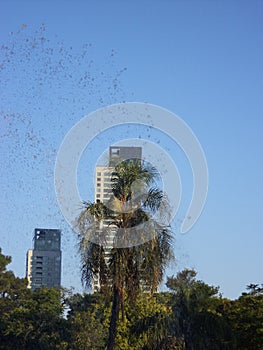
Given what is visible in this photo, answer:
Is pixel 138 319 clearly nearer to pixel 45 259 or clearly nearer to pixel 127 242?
pixel 127 242

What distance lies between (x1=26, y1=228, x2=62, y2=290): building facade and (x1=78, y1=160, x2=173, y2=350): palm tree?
126 metres

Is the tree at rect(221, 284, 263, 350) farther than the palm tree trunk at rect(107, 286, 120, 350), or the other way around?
the tree at rect(221, 284, 263, 350)

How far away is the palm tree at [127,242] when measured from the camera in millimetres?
22578

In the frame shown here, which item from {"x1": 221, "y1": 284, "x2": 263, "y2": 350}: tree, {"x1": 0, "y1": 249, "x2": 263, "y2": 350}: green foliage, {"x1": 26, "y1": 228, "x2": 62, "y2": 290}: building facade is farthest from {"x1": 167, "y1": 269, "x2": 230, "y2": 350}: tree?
{"x1": 26, "y1": 228, "x2": 62, "y2": 290}: building facade

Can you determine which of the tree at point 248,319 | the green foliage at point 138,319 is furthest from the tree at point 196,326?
the tree at point 248,319

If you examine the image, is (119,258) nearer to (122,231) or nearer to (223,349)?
(122,231)

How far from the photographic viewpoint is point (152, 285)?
76.0 feet

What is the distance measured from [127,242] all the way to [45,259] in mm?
141179

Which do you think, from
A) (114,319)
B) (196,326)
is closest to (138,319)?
(196,326)

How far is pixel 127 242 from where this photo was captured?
22562 mm

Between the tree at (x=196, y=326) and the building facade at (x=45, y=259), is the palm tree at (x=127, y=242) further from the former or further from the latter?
the building facade at (x=45, y=259)

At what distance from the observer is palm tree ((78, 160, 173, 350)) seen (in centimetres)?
2258

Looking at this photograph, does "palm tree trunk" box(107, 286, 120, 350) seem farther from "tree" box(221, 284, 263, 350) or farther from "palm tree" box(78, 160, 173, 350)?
"tree" box(221, 284, 263, 350)

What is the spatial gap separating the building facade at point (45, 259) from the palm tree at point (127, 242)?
126073mm
